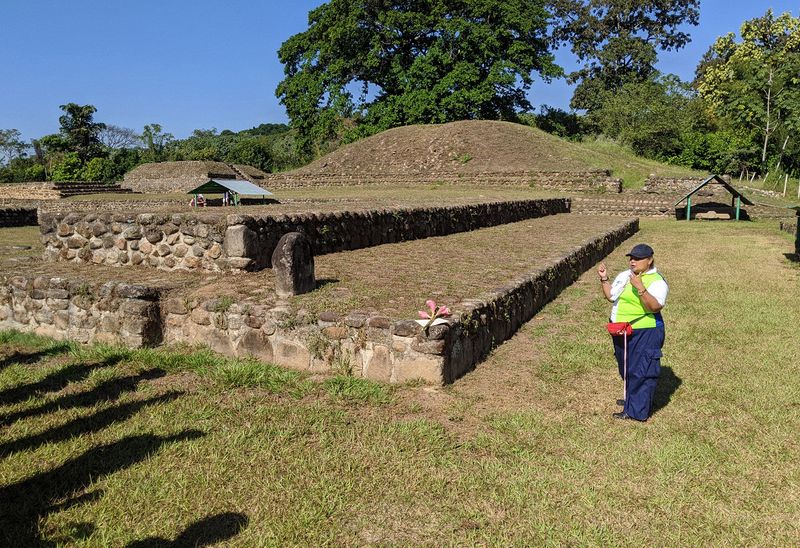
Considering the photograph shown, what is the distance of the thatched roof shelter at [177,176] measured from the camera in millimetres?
37531

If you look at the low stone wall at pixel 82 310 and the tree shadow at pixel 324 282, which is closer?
the low stone wall at pixel 82 310

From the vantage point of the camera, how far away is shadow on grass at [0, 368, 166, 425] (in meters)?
3.85

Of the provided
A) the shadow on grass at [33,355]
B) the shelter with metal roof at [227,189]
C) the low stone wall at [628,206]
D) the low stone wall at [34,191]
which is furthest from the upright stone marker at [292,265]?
the low stone wall at [34,191]

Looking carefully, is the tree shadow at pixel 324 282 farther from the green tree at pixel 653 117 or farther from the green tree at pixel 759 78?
the green tree at pixel 653 117

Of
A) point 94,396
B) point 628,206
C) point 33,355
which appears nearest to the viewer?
point 94,396

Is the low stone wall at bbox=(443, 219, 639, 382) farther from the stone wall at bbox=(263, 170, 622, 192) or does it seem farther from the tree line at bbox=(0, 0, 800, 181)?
the tree line at bbox=(0, 0, 800, 181)

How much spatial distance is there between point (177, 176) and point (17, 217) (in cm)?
2024

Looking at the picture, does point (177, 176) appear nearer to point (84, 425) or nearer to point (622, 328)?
point (84, 425)

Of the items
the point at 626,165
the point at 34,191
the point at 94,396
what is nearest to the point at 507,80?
the point at 626,165

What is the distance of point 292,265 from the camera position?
202 inches

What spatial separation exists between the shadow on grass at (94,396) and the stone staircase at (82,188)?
31.2 m

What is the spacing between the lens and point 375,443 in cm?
340

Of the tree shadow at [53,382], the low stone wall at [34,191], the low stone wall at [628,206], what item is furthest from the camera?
the low stone wall at [34,191]

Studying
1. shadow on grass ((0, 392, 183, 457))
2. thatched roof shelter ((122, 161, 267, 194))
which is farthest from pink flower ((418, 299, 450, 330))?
thatched roof shelter ((122, 161, 267, 194))
